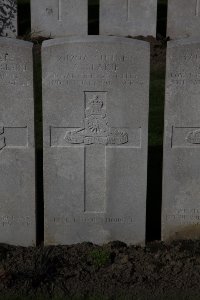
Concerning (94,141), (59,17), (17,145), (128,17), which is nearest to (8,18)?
(59,17)

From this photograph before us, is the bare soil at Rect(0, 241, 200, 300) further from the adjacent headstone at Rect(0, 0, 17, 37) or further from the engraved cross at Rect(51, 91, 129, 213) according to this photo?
the adjacent headstone at Rect(0, 0, 17, 37)

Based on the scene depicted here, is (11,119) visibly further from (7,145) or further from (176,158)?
(176,158)

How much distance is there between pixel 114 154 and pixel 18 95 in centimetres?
98

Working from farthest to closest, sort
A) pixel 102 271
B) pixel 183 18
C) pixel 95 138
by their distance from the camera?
pixel 183 18 < pixel 95 138 < pixel 102 271

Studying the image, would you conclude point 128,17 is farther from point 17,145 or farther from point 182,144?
point 17,145

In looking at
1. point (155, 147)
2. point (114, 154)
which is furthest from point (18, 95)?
point (155, 147)

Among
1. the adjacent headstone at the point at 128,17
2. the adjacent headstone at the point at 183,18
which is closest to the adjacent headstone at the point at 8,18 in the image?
the adjacent headstone at the point at 128,17

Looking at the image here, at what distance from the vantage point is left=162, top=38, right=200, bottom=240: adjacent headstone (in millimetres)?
5422

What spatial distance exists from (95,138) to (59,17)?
8534 mm

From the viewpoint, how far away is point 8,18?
1338 cm

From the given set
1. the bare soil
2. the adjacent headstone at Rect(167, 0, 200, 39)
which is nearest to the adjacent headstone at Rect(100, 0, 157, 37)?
the adjacent headstone at Rect(167, 0, 200, 39)

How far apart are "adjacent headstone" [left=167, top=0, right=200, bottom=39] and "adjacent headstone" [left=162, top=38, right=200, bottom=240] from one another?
8.18 m

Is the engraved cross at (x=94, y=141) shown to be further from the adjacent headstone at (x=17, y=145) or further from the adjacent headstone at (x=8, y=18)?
the adjacent headstone at (x=8, y=18)

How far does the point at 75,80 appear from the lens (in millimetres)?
5445
